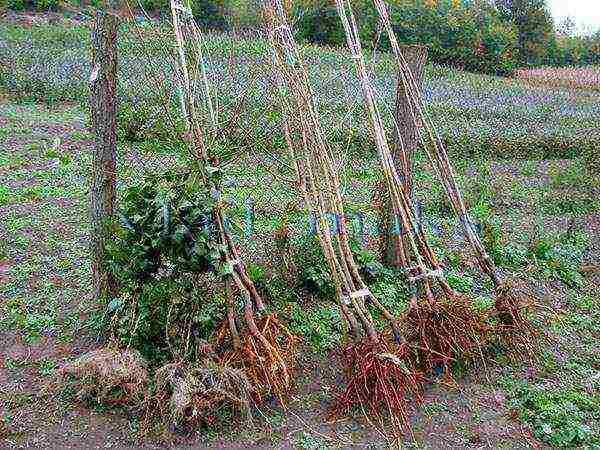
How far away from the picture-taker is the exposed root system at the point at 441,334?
11.6 ft

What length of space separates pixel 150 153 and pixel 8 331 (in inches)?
176

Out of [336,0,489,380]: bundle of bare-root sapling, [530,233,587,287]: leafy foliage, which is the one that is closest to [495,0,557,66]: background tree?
[530,233,587,287]: leafy foliage

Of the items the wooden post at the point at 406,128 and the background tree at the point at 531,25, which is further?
the background tree at the point at 531,25

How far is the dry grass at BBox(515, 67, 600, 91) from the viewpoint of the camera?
1623 cm

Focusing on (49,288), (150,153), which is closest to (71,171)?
(150,153)

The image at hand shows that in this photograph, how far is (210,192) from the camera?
132 inches

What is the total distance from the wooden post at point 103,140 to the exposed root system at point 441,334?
66.1 inches

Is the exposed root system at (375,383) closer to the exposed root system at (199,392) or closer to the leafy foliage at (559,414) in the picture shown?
the exposed root system at (199,392)

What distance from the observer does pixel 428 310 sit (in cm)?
358

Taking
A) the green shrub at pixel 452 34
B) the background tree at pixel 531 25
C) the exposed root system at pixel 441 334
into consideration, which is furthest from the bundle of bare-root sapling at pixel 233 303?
the background tree at pixel 531 25

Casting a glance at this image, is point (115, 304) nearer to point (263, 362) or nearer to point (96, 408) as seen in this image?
point (96, 408)

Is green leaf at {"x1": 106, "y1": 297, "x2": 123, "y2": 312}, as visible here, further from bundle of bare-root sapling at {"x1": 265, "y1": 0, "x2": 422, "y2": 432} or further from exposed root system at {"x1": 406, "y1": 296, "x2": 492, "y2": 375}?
exposed root system at {"x1": 406, "y1": 296, "x2": 492, "y2": 375}

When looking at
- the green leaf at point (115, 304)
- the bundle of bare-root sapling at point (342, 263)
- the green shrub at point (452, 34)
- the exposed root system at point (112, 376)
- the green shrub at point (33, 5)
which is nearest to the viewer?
the exposed root system at point (112, 376)

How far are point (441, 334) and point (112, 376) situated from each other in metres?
1.71
